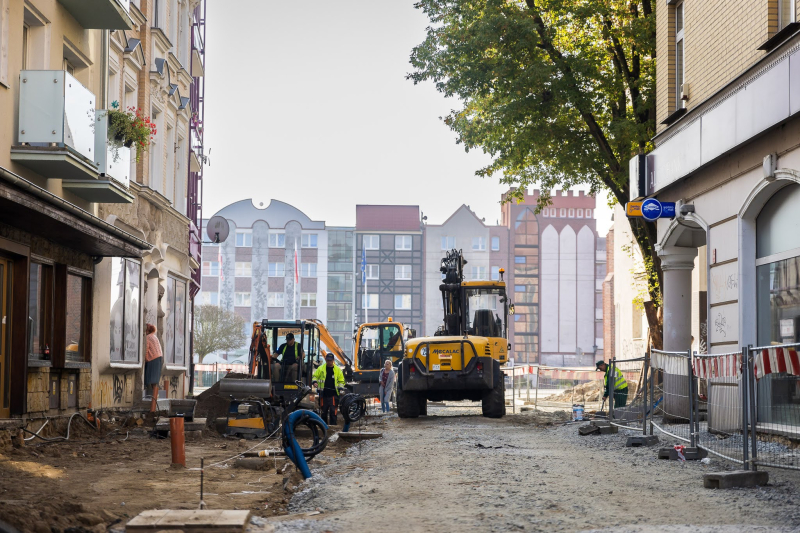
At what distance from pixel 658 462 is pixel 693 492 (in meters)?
2.90

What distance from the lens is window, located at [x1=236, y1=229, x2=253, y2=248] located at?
292 feet

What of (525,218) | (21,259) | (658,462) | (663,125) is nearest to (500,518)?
(658,462)

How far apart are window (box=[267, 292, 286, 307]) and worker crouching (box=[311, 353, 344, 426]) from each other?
66.5 metres

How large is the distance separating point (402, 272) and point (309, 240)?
851cm

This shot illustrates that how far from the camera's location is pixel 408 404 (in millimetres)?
23672

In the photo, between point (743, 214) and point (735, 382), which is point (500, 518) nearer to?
point (735, 382)

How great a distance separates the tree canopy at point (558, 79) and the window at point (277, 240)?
64.8m

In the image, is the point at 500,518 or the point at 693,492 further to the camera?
the point at 693,492

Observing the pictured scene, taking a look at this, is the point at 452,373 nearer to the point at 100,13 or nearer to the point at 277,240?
the point at 100,13

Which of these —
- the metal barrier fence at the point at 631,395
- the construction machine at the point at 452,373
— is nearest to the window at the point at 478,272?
the construction machine at the point at 452,373

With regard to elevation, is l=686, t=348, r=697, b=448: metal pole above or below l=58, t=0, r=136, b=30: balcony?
below

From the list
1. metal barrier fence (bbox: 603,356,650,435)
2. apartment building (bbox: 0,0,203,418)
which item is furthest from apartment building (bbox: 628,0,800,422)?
apartment building (bbox: 0,0,203,418)

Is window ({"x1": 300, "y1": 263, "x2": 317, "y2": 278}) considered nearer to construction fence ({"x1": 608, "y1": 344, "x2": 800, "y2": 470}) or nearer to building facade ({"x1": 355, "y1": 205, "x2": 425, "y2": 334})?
building facade ({"x1": 355, "y1": 205, "x2": 425, "y2": 334})

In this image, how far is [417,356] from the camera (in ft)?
75.7
